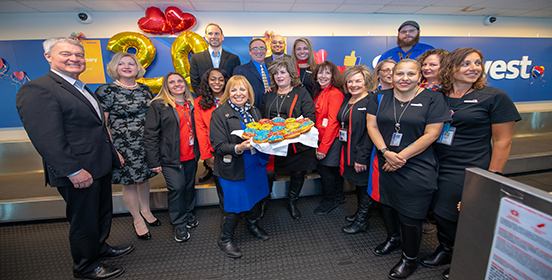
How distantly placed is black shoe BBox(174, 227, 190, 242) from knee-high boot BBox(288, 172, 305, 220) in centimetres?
123

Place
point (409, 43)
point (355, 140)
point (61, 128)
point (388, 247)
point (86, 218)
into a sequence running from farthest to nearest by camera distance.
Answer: point (409, 43) → point (355, 140) → point (388, 247) → point (86, 218) → point (61, 128)

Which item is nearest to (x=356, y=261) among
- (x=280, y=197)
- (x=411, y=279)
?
(x=411, y=279)

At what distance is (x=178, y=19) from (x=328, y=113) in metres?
3.34

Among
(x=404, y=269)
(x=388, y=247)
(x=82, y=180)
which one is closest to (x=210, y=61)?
(x=82, y=180)

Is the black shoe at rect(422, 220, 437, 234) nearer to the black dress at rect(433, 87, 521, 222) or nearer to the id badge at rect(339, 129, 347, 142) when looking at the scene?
the black dress at rect(433, 87, 521, 222)

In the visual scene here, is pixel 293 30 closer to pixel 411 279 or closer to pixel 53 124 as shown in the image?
pixel 53 124

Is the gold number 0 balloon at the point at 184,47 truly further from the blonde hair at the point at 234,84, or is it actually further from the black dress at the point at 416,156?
the black dress at the point at 416,156

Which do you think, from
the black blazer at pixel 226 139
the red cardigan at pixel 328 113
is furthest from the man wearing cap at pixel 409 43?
the black blazer at pixel 226 139

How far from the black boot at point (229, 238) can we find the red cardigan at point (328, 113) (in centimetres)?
119

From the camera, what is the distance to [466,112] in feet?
4.86

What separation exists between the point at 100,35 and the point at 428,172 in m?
5.55

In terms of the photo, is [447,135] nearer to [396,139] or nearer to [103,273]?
[396,139]

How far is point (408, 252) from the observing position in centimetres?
168

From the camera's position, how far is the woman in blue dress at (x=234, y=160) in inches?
69.5
